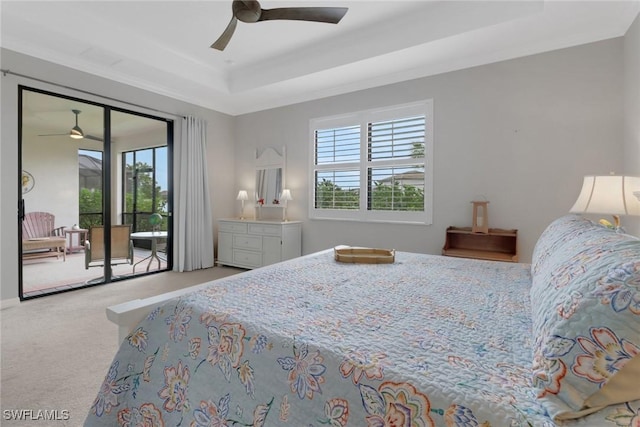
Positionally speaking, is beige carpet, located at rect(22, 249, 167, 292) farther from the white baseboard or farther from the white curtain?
the white curtain

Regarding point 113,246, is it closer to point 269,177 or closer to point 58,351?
point 58,351

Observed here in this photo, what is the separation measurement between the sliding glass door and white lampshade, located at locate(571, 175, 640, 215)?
16.0 ft

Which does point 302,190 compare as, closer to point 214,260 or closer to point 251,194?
point 251,194

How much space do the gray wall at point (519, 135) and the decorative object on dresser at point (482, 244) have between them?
110 mm

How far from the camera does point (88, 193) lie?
12.8ft

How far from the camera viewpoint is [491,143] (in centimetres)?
336

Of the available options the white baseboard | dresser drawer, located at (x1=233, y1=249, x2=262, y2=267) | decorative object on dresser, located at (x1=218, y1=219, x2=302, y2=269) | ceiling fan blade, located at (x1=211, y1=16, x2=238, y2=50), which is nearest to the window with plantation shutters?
decorative object on dresser, located at (x1=218, y1=219, x2=302, y2=269)

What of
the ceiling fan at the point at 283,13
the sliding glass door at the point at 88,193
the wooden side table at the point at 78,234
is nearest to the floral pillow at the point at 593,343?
the ceiling fan at the point at 283,13

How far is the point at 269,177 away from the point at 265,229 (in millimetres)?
956

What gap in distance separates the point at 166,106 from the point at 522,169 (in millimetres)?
4590

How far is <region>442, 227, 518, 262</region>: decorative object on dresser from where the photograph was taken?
3.18 meters

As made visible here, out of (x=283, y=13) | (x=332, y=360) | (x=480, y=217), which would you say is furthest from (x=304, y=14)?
(x=480, y=217)

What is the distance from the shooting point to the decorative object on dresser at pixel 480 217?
3.26 metres

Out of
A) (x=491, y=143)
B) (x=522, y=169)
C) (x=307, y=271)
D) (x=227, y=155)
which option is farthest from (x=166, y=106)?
(x=522, y=169)
